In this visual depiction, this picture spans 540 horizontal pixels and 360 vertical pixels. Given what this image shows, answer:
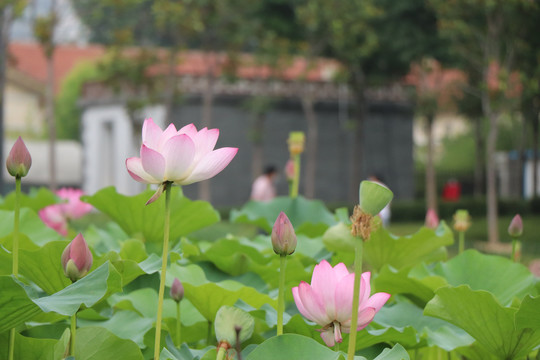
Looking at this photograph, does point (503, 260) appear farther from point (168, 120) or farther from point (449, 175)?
point (449, 175)

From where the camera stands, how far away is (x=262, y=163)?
2250 centimetres

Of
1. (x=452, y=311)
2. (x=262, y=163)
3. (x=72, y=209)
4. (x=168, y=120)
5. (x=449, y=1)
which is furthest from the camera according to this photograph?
(x=262, y=163)

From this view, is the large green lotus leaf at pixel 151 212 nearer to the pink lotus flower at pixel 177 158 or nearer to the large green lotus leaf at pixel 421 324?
the large green lotus leaf at pixel 421 324

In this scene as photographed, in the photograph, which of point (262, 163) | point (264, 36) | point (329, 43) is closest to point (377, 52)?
point (329, 43)

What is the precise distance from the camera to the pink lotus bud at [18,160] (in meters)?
1.16

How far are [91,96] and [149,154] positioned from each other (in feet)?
78.5

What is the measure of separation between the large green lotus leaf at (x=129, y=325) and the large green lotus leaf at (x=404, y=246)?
0.57 metres

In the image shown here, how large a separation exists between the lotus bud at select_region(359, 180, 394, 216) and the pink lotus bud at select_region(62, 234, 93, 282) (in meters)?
0.37

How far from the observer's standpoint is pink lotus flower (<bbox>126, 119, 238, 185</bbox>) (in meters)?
1.07

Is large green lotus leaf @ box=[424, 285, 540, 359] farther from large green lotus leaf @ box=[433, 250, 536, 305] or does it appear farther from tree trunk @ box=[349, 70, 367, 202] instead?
tree trunk @ box=[349, 70, 367, 202]

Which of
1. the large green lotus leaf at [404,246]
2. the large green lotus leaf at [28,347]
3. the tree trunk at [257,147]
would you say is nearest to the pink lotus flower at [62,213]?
the large green lotus leaf at [404,246]

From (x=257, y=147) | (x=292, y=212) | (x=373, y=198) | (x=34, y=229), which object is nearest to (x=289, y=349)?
(x=373, y=198)

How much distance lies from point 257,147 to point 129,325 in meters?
20.1

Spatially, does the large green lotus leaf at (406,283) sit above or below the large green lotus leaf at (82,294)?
below
